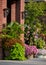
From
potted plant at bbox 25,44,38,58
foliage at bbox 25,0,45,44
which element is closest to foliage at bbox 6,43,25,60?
potted plant at bbox 25,44,38,58

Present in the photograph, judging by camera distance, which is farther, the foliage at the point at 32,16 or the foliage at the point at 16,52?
the foliage at the point at 32,16

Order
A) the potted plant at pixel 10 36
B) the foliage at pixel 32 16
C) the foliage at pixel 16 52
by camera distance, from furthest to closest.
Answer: the foliage at pixel 32 16, the potted plant at pixel 10 36, the foliage at pixel 16 52

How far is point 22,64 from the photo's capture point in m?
15.0

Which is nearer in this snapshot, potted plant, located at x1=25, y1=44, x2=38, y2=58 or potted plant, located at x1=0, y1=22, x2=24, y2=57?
potted plant, located at x1=0, y1=22, x2=24, y2=57

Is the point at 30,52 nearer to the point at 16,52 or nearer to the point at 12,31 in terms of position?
the point at 12,31

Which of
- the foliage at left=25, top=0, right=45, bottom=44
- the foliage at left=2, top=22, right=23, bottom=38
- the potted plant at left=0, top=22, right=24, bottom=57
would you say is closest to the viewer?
the potted plant at left=0, top=22, right=24, bottom=57

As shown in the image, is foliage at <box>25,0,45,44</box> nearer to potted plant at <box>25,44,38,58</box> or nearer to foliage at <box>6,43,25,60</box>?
potted plant at <box>25,44,38,58</box>

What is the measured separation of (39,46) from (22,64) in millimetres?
9210

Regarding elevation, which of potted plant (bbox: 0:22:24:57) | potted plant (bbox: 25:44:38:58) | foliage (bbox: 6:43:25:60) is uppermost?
potted plant (bbox: 0:22:24:57)

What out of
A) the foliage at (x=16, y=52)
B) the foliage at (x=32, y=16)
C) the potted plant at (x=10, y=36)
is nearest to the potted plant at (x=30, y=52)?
the potted plant at (x=10, y=36)

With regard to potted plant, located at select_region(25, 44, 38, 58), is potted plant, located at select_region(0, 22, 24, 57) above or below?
above

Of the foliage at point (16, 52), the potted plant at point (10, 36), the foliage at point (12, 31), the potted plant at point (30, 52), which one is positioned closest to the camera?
the foliage at point (16, 52)

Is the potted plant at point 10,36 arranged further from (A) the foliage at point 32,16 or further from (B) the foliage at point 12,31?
(A) the foliage at point 32,16

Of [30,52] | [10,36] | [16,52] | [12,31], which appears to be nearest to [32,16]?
[30,52]
